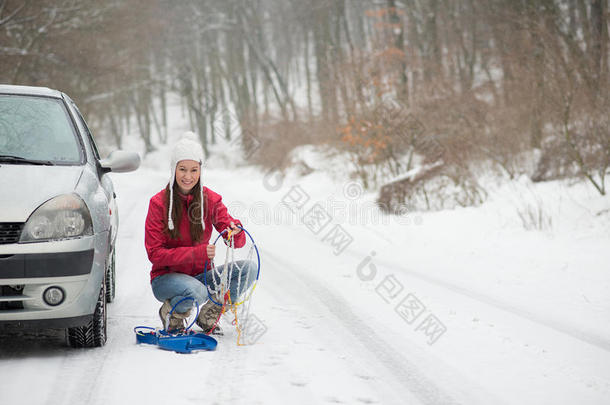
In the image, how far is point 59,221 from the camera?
3.54 metres

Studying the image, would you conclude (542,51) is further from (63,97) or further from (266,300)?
(63,97)

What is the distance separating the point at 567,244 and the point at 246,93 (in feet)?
99.2

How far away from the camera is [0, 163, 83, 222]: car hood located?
342 centimetres

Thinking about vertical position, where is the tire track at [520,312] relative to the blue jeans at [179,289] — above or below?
below

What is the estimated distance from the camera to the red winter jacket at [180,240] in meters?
4.04

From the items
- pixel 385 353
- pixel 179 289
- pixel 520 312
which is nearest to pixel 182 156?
pixel 179 289

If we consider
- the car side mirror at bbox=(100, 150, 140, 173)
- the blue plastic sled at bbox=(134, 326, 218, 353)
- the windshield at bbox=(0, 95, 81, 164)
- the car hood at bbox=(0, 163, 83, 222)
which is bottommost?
the blue plastic sled at bbox=(134, 326, 218, 353)

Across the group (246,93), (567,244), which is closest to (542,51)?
(567,244)

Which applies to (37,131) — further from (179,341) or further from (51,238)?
(179,341)

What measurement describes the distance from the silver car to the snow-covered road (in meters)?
0.35

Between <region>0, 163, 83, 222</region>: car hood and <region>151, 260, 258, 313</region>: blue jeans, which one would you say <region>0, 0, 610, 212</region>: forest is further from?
<region>0, 163, 83, 222</region>: car hood

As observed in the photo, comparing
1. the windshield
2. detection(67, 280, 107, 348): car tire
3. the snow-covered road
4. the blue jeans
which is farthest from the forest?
detection(67, 280, 107, 348): car tire

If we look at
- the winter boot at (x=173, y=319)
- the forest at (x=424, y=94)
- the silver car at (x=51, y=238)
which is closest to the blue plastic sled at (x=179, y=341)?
the winter boot at (x=173, y=319)

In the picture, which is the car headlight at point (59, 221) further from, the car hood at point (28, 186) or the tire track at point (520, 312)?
the tire track at point (520, 312)
